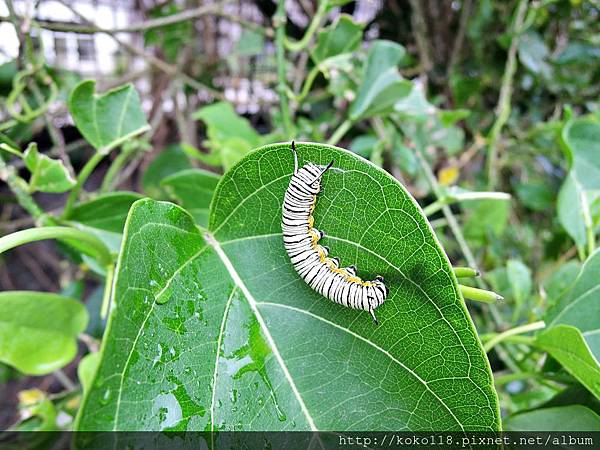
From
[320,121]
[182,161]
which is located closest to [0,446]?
[182,161]

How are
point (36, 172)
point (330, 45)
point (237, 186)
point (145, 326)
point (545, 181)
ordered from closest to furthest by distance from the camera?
point (145, 326), point (237, 186), point (36, 172), point (330, 45), point (545, 181)

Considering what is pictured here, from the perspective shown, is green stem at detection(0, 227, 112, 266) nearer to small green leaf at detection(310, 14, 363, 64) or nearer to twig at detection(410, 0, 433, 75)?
small green leaf at detection(310, 14, 363, 64)

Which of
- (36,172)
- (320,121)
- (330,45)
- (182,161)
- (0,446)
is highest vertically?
(330,45)

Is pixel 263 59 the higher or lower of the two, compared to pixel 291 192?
lower

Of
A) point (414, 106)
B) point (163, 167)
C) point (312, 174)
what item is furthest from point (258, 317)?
point (163, 167)

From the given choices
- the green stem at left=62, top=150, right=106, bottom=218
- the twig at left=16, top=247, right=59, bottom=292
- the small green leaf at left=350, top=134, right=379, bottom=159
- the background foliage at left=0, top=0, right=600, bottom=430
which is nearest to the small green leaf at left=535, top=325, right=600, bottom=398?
the background foliage at left=0, top=0, right=600, bottom=430

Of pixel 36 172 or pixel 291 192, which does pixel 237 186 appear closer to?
pixel 291 192

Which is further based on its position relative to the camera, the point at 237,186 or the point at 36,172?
the point at 36,172
